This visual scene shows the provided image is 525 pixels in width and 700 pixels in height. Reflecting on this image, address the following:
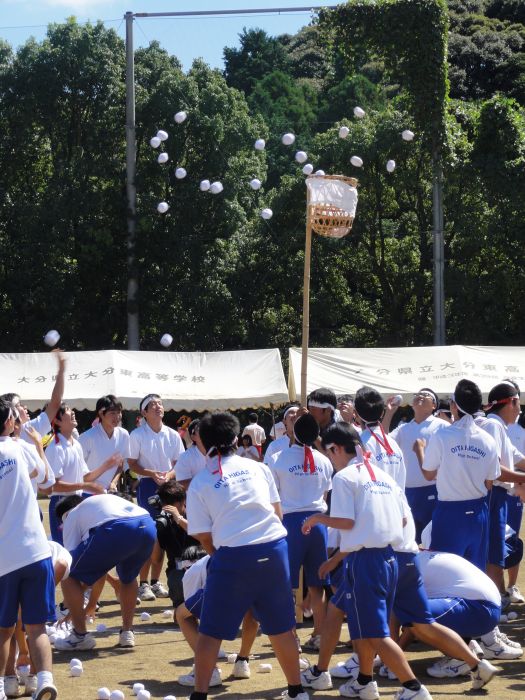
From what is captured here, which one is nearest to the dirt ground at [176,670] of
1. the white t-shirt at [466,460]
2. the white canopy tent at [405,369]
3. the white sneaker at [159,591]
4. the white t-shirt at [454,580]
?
the white t-shirt at [454,580]

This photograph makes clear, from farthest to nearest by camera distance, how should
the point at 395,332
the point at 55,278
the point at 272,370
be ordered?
1. the point at 395,332
2. the point at 55,278
3. the point at 272,370

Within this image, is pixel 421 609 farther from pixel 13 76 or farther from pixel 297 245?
pixel 13 76

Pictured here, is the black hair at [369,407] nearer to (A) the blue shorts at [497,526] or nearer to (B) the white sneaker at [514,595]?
(A) the blue shorts at [497,526]

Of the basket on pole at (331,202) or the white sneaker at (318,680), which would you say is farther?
the basket on pole at (331,202)

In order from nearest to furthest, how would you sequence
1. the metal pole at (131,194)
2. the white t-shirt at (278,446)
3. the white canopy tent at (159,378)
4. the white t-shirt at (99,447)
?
the white t-shirt at (278,446)
the white t-shirt at (99,447)
the white canopy tent at (159,378)
the metal pole at (131,194)

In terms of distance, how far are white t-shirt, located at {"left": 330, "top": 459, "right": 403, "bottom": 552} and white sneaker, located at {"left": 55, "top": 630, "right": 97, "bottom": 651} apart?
109 inches

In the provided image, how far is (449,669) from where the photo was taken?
22.6 feet

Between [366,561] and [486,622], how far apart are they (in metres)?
1.31

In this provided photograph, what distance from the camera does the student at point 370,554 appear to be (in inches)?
236

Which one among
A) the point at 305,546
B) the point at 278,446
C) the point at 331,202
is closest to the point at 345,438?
the point at 305,546

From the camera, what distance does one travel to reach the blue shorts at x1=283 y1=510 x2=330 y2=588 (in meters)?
7.80

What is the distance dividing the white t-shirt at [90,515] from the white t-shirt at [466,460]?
2.31 meters

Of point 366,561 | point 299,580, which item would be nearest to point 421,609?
point 366,561

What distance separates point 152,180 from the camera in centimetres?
2939
